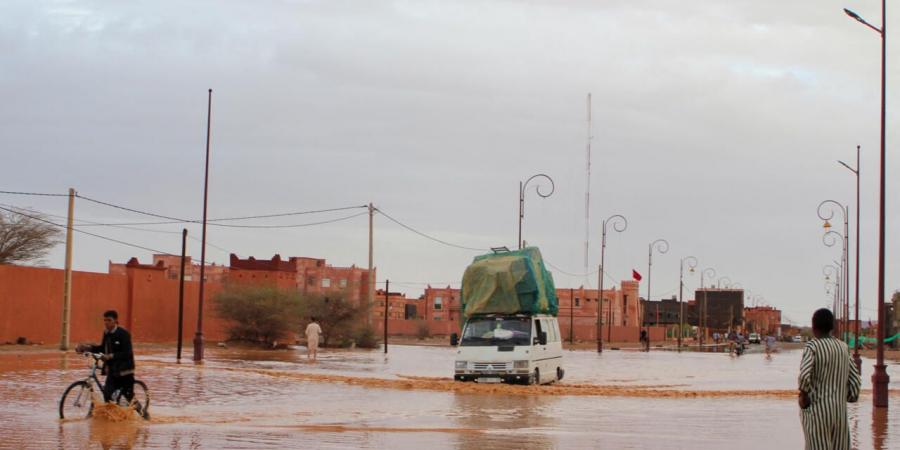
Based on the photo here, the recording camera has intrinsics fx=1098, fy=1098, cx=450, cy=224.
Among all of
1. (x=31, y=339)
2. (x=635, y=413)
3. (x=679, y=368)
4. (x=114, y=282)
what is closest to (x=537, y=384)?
(x=635, y=413)

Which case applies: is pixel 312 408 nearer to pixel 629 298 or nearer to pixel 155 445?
pixel 155 445

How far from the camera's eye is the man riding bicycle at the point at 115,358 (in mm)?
16531

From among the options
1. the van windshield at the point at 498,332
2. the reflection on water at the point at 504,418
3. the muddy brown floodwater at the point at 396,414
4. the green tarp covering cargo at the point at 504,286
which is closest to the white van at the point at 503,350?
the van windshield at the point at 498,332

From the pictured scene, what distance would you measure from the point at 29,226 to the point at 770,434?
190 ft

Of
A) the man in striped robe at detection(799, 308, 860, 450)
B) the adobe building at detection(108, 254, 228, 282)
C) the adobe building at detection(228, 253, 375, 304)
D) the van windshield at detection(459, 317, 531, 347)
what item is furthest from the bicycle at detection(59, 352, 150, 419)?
the adobe building at detection(108, 254, 228, 282)

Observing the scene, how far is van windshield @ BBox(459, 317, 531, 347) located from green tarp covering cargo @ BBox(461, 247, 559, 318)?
426mm

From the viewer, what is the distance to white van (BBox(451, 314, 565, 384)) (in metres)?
27.6

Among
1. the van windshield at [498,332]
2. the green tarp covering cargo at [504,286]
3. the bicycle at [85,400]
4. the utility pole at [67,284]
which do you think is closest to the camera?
the bicycle at [85,400]

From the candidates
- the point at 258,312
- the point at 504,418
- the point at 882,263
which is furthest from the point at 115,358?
the point at 258,312

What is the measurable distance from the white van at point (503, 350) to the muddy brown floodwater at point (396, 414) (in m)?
0.64

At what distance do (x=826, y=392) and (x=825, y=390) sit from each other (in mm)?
19

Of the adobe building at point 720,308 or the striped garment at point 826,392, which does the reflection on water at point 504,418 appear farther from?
the adobe building at point 720,308

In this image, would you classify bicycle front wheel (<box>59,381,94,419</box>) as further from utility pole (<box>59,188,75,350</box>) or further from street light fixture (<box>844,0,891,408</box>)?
utility pole (<box>59,188,75,350</box>)

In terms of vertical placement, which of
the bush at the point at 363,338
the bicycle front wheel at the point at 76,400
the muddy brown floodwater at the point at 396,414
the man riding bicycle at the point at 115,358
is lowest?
the bush at the point at 363,338
